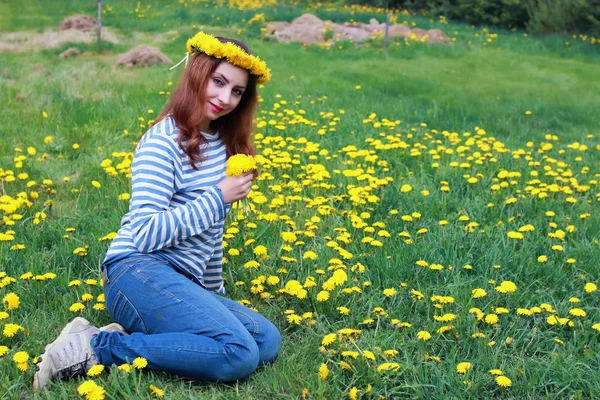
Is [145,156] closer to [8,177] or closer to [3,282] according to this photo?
[3,282]

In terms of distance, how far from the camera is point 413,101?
23.6 feet

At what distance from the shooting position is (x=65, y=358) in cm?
229

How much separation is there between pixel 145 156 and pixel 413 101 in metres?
5.04

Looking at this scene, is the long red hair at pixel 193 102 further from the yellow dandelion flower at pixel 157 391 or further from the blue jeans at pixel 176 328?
the yellow dandelion flower at pixel 157 391

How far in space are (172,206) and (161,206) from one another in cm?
14

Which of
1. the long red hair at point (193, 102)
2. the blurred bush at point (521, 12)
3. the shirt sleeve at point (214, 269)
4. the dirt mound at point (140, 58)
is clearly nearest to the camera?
the long red hair at point (193, 102)

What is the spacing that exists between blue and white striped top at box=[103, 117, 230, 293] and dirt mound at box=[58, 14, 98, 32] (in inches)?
378

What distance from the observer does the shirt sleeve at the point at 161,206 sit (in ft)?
8.18

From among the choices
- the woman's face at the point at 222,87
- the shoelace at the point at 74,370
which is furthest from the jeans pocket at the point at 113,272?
the woman's face at the point at 222,87

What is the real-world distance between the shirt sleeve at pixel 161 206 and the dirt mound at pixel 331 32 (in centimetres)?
904

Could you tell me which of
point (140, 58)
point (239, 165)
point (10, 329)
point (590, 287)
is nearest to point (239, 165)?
point (239, 165)

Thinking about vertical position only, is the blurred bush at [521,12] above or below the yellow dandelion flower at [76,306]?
below

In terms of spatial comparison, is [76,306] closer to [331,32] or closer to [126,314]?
[126,314]

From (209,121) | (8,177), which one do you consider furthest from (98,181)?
(209,121)
